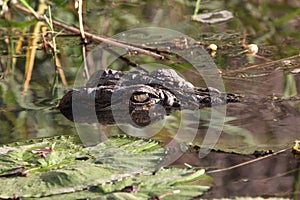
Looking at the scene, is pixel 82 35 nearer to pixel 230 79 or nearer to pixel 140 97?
pixel 230 79

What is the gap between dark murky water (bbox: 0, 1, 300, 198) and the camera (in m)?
1.85

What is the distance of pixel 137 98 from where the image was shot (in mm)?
2463

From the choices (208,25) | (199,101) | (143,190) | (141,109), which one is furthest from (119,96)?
(208,25)

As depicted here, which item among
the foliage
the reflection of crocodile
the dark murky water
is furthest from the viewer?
the reflection of crocodile

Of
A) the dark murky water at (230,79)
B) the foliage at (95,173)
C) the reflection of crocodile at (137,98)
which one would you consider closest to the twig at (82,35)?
the dark murky water at (230,79)

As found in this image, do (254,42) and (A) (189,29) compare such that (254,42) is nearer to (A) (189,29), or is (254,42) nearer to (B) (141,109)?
(A) (189,29)

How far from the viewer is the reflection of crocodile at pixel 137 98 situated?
2426 mm

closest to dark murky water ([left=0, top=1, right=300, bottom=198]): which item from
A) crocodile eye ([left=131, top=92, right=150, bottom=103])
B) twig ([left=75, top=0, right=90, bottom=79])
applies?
twig ([left=75, top=0, right=90, bottom=79])

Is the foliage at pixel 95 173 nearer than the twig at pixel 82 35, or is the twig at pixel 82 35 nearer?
the foliage at pixel 95 173

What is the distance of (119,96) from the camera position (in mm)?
2467

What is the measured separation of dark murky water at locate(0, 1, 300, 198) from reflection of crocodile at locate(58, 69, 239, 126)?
75 millimetres

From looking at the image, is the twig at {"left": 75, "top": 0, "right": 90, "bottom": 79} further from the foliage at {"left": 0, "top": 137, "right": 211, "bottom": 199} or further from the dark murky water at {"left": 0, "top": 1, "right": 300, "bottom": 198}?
the foliage at {"left": 0, "top": 137, "right": 211, "bottom": 199}

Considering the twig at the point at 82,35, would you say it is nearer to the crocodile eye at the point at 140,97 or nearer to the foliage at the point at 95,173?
the crocodile eye at the point at 140,97

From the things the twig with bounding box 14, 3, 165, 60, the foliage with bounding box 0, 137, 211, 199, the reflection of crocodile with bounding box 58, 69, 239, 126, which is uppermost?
the twig with bounding box 14, 3, 165, 60
